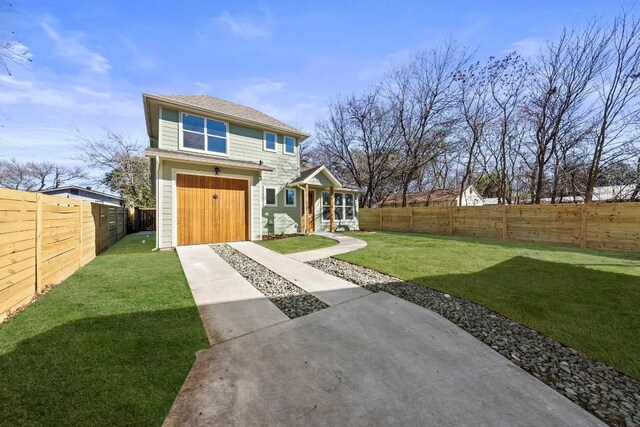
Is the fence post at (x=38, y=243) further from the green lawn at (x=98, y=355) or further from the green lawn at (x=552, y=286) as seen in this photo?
the green lawn at (x=552, y=286)

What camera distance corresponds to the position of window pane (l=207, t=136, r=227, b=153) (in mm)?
10413

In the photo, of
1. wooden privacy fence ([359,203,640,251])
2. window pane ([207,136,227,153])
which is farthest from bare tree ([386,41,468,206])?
window pane ([207,136,227,153])

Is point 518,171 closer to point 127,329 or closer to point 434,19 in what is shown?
point 434,19

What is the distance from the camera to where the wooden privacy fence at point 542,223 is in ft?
27.2

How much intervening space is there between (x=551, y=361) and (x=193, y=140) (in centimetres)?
1121

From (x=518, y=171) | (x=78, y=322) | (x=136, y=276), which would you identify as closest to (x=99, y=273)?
(x=136, y=276)

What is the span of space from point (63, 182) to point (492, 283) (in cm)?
4141

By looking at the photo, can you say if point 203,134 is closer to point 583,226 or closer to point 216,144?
point 216,144

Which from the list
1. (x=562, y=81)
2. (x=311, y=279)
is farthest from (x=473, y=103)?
(x=311, y=279)

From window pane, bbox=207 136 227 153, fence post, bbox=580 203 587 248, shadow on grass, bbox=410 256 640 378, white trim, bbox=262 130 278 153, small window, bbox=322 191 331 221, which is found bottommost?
shadow on grass, bbox=410 256 640 378

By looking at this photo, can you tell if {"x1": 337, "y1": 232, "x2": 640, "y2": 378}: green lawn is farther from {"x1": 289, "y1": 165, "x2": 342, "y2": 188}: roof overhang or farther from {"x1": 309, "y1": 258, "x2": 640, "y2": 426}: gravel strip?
{"x1": 289, "y1": 165, "x2": 342, "y2": 188}: roof overhang

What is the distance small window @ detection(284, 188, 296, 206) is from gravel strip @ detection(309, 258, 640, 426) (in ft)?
30.2

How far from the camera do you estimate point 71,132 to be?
→ 70.5ft

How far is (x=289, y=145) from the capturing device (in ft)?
42.9
